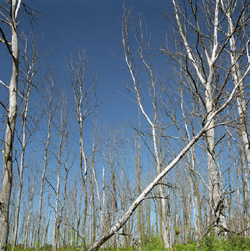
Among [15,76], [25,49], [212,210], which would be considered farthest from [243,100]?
[25,49]

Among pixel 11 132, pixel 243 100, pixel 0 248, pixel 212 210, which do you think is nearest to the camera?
pixel 0 248

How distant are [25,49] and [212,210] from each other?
30.9 ft

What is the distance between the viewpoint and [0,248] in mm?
2697

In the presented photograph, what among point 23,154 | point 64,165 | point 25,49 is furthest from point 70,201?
point 25,49

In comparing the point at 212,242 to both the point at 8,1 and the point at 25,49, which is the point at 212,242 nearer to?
the point at 8,1

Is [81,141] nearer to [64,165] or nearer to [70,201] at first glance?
[64,165]

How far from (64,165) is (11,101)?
894cm

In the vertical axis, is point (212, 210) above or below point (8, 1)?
below

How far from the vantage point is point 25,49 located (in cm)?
963

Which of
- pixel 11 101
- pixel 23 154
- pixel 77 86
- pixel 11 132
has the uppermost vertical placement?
pixel 77 86

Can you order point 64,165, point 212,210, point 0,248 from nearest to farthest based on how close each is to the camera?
point 0,248 < point 212,210 < point 64,165

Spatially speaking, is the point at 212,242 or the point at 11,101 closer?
the point at 212,242

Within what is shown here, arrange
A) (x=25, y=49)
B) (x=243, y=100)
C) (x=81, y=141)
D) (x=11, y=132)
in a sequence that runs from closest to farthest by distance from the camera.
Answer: (x=11, y=132) → (x=243, y=100) → (x=81, y=141) → (x=25, y=49)

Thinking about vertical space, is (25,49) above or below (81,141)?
above
